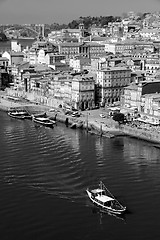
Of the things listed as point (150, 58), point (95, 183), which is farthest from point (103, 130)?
point (150, 58)

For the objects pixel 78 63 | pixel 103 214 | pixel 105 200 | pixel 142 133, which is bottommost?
pixel 103 214

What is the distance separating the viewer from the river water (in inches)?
255

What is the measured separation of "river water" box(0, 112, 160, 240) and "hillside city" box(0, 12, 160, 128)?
2.51 metres

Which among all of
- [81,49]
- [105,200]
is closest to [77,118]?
[105,200]

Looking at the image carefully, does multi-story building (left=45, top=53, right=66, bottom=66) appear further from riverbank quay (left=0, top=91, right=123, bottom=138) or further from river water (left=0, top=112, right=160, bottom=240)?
river water (left=0, top=112, right=160, bottom=240)

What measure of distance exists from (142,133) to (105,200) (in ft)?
14.9

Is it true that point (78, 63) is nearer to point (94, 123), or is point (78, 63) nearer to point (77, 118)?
point (77, 118)

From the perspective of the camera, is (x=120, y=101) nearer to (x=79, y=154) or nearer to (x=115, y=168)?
(x=79, y=154)

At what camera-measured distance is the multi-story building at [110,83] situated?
15227 mm

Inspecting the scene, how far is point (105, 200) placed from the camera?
729cm

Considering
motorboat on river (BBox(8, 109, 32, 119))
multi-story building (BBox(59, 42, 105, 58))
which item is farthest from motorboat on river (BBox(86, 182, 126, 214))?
multi-story building (BBox(59, 42, 105, 58))

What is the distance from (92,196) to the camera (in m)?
7.45

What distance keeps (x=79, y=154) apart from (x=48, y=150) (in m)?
0.71

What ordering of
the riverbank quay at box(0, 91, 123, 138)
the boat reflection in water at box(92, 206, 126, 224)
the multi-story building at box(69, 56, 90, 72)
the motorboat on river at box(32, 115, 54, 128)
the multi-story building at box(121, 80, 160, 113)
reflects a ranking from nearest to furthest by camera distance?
the boat reflection in water at box(92, 206, 126, 224) < the riverbank quay at box(0, 91, 123, 138) < the motorboat on river at box(32, 115, 54, 128) < the multi-story building at box(121, 80, 160, 113) < the multi-story building at box(69, 56, 90, 72)
